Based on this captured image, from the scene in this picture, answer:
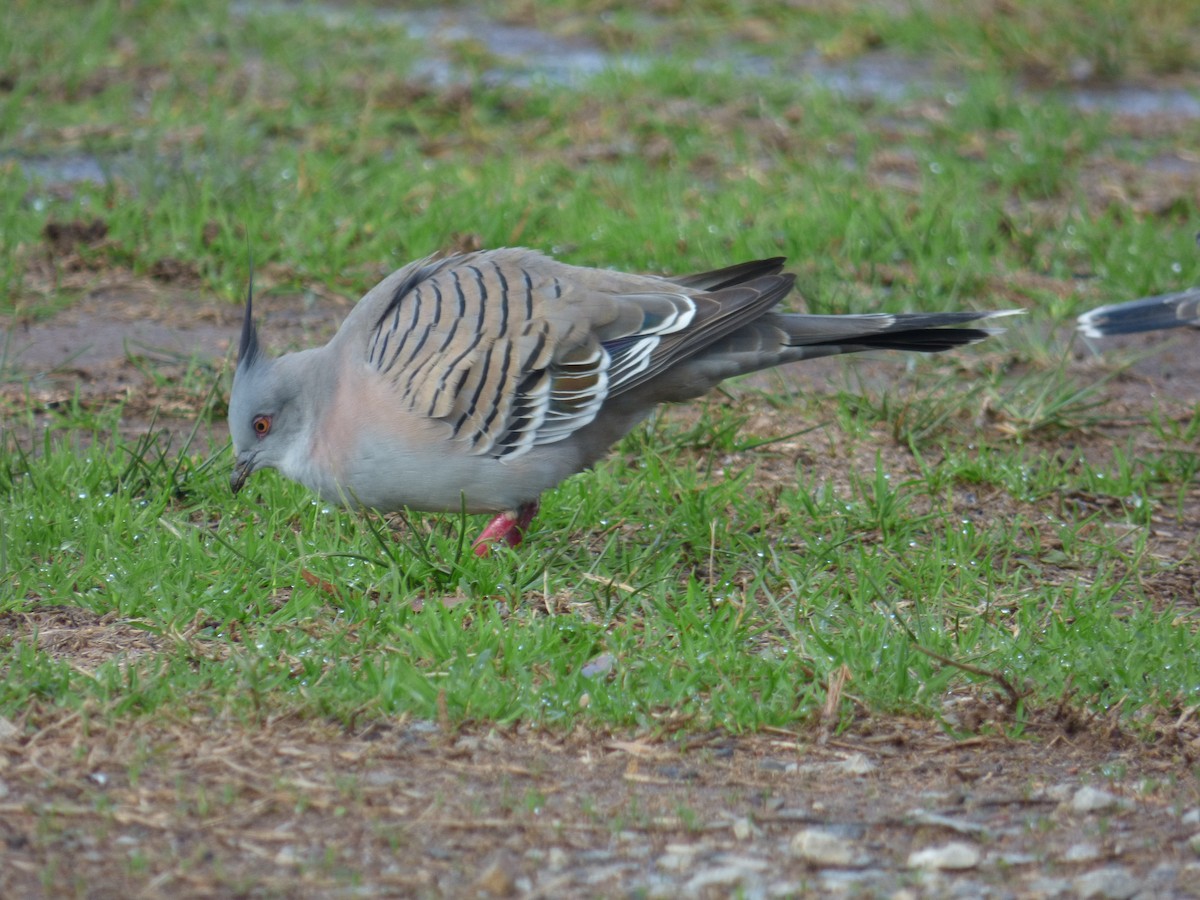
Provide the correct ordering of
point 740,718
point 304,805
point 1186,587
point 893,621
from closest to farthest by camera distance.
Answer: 1. point 304,805
2. point 740,718
3. point 893,621
4. point 1186,587

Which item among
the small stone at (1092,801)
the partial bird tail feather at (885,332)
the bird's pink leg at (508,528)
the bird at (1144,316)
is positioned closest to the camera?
the small stone at (1092,801)

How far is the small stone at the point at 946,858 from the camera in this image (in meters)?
2.81

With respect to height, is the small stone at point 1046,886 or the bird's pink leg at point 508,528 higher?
the bird's pink leg at point 508,528

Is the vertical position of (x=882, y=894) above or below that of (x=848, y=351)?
below

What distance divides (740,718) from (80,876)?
1.41 meters

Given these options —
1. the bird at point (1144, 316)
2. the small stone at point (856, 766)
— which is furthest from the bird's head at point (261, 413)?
the bird at point (1144, 316)

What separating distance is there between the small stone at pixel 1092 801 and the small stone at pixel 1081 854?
0.18 metres

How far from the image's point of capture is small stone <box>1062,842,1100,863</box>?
2857mm

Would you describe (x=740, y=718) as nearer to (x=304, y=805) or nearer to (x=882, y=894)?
(x=882, y=894)

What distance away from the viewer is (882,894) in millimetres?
2723

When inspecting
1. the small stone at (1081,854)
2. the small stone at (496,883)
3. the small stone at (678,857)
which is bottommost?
the small stone at (1081,854)

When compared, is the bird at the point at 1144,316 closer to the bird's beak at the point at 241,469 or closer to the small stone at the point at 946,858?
the bird's beak at the point at 241,469

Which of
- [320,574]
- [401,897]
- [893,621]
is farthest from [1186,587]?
[401,897]

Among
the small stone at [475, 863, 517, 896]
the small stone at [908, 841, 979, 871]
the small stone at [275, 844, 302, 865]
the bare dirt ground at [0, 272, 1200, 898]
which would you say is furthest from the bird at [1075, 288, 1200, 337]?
the small stone at [275, 844, 302, 865]
